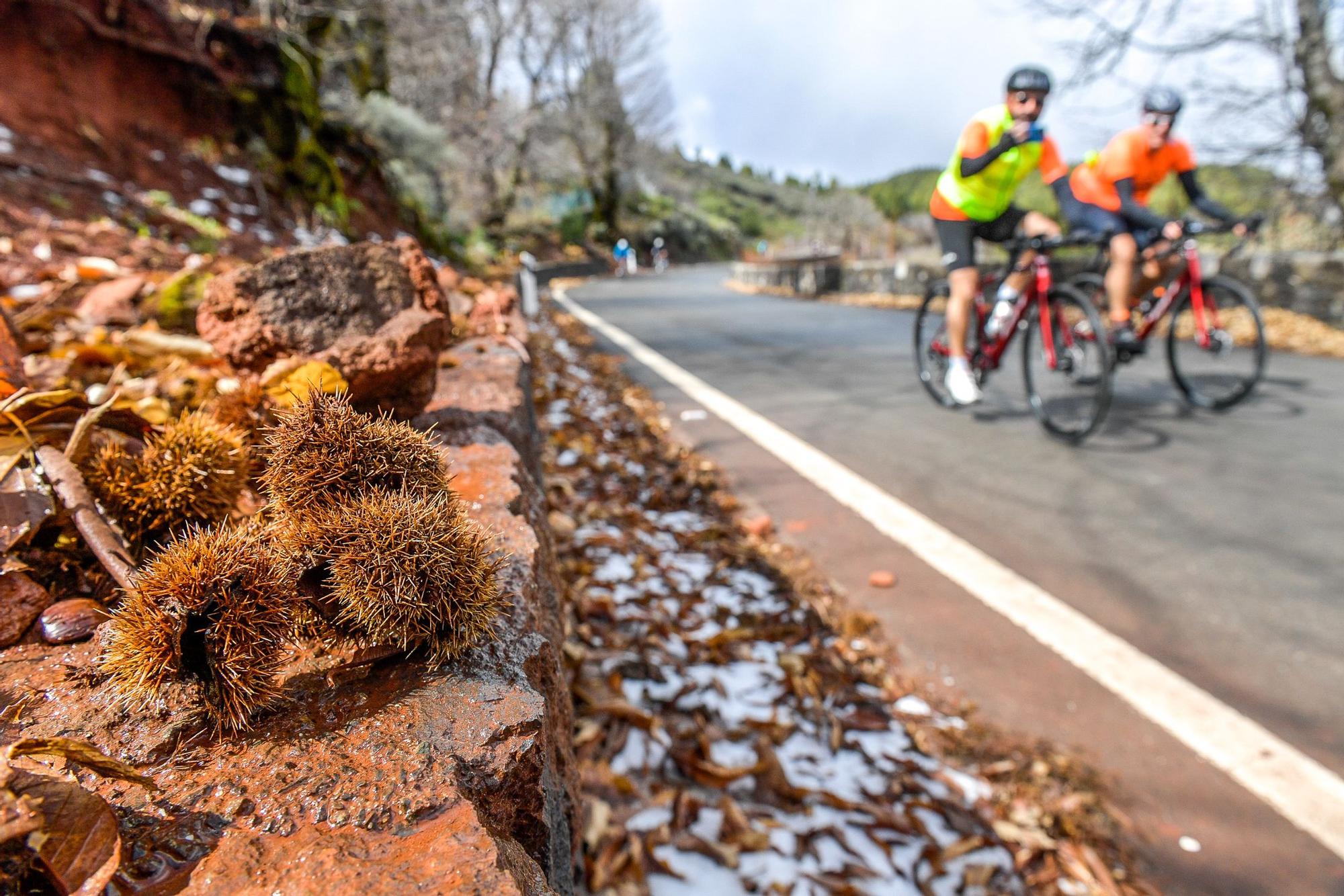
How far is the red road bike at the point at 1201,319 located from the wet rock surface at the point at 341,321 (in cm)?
532

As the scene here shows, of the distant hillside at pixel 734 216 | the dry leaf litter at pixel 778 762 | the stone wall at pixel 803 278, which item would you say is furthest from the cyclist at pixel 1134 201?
the distant hillside at pixel 734 216

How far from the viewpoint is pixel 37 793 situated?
62 centimetres

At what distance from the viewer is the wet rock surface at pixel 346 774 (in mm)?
657

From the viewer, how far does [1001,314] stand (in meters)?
5.14

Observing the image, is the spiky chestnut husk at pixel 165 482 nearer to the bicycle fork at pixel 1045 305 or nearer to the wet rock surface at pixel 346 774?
the wet rock surface at pixel 346 774

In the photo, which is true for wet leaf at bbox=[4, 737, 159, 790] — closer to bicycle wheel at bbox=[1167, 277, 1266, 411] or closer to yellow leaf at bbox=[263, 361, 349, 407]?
yellow leaf at bbox=[263, 361, 349, 407]

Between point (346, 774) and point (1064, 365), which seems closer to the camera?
point (346, 774)

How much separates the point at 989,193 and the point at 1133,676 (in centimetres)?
366

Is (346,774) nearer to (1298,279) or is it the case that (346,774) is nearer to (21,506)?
(21,506)

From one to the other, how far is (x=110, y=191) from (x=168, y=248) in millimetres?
1159

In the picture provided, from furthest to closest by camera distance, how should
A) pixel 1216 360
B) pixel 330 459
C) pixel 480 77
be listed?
pixel 480 77 → pixel 1216 360 → pixel 330 459

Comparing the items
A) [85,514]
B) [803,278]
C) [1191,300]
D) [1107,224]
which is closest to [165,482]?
[85,514]

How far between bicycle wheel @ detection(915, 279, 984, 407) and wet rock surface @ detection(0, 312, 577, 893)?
16.6 feet

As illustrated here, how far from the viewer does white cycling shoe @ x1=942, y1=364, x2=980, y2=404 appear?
4.80 metres
